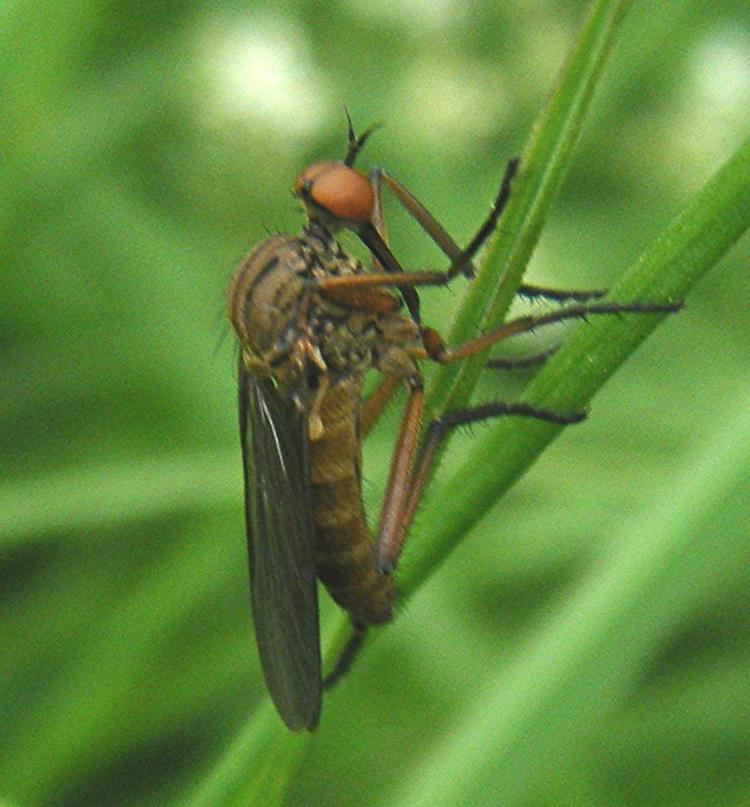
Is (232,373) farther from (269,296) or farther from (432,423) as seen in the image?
(432,423)

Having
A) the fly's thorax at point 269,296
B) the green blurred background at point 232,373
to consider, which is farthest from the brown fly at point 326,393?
the green blurred background at point 232,373

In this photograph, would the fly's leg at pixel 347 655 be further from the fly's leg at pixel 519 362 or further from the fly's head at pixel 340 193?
the fly's head at pixel 340 193

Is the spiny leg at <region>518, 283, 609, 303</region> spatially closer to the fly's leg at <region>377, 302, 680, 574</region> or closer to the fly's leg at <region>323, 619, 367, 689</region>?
the fly's leg at <region>377, 302, 680, 574</region>

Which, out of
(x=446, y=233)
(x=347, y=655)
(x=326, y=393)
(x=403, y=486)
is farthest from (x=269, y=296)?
(x=347, y=655)

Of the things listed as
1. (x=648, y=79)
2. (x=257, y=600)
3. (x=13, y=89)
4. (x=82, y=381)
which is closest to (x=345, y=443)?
(x=257, y=600)

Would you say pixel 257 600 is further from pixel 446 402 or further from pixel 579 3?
pixel 579 3

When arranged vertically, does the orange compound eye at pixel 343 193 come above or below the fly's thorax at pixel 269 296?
above
